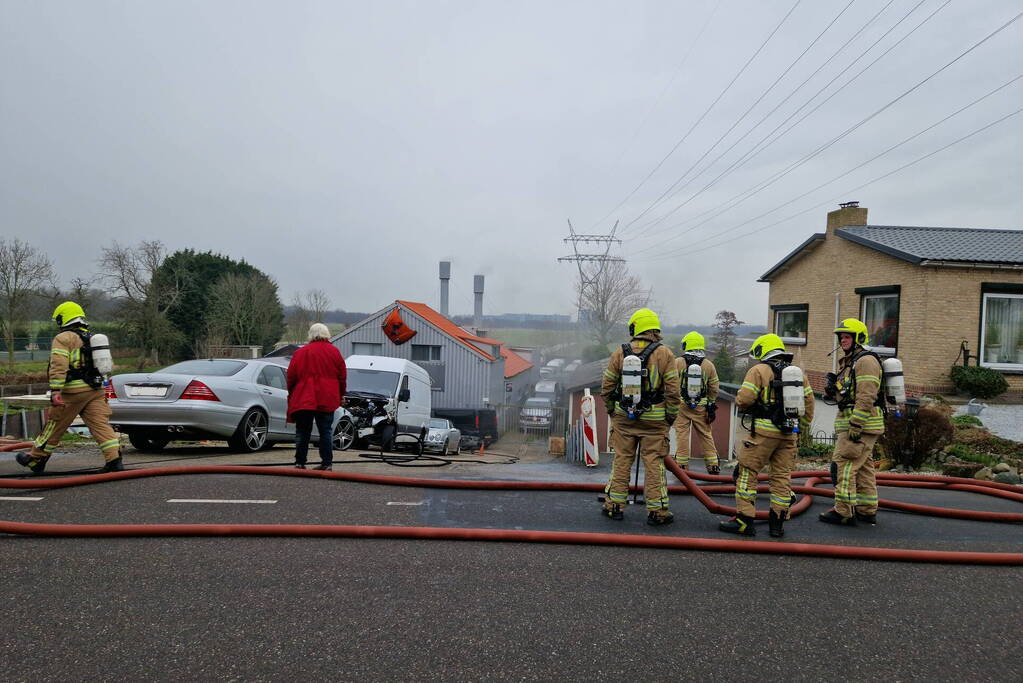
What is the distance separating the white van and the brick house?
31.6ft

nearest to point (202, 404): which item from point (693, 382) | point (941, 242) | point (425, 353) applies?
point (693, 382)

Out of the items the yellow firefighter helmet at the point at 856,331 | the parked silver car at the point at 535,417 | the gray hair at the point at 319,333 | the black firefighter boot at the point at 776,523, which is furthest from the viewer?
the parked silver car at the point at 535,417

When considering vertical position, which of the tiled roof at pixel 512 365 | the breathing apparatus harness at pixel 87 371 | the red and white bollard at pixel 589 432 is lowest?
the tiled roof at pixel 512 365

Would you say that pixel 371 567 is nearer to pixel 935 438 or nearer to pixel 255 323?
pixel 935 438

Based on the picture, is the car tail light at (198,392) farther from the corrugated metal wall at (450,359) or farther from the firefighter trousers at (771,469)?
the corrugated metal wall at (450,359)

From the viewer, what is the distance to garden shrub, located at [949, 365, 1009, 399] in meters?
16.7

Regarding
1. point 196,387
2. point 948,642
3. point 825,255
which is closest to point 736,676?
point 948,642

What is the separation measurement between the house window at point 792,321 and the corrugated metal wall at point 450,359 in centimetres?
1723

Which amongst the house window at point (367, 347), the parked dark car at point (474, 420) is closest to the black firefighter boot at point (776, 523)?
the parked dark car at point (474, 420)

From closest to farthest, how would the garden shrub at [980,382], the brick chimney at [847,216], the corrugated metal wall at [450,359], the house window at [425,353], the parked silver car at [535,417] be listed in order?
the garden shrub at [980,382] < the brick chimney at [847,216] < the parked silver car at [535,417] < the corrugated metal wall at [450,359] < the house window at [425,353]

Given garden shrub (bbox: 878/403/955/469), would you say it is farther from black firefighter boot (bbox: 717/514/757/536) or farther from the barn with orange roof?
the barn with orange roof

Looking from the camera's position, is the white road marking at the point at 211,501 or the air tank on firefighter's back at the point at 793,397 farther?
the white road marking at the point at 211,501

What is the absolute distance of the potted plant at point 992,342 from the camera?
1766 centimetres

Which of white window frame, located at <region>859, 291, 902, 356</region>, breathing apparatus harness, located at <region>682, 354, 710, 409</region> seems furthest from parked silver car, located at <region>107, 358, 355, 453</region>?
white window frame, located at <region>859, 291, 902, 356</region>
